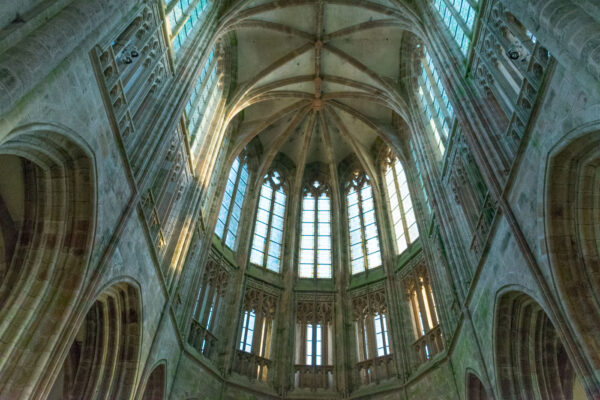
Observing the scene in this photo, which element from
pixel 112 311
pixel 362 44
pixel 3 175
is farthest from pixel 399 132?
pixel 3 175

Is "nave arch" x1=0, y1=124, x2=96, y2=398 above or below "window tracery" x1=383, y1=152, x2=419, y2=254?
below

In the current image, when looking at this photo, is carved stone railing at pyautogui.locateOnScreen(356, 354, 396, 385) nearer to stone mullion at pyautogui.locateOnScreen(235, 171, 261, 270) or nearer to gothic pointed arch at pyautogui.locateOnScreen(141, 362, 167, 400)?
stone mullion at pyautogui.locateOnScreen(235, 171, 261, 270)

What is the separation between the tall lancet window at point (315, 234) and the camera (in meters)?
21.0

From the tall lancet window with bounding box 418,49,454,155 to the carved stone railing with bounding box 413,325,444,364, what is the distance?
6027mm


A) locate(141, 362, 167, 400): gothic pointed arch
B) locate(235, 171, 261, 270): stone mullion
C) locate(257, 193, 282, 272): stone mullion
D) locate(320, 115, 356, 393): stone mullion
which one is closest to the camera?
locate(141, 362, 167, 400): gothic pointed arch

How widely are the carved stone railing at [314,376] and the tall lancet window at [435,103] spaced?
8.90 meters

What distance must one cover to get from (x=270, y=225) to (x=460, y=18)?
12621 mm

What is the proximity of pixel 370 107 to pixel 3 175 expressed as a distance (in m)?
17.3

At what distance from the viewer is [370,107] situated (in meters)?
22.8

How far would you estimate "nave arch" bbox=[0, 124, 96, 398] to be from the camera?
746 cm

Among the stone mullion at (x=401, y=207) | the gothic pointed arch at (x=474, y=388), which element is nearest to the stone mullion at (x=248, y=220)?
the stone mullion at (x=401, y=207)

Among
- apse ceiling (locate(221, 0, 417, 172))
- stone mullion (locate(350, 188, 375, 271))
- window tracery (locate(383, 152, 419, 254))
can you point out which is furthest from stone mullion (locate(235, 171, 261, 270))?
window tracery (locate(383, 152, 419, 254))

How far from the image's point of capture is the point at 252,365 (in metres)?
16.7

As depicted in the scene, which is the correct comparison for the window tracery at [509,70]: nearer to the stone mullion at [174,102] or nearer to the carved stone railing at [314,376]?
the stone mullion at [174,102]
